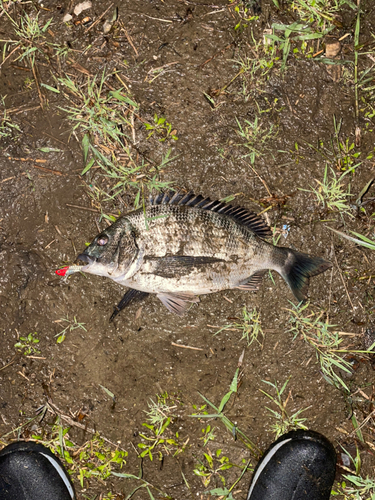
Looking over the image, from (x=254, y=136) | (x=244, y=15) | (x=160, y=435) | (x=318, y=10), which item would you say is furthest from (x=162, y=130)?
(x=160, y=435)

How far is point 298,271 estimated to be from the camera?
3.57 metres

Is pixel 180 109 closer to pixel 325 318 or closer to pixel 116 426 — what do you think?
pixel 325 318

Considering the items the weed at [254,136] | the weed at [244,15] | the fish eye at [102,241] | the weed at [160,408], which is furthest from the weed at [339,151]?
the weed at [160,408]

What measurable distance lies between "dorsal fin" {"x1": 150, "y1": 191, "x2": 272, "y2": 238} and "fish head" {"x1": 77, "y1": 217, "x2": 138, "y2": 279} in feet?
1.44

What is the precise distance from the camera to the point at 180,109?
3.76 m

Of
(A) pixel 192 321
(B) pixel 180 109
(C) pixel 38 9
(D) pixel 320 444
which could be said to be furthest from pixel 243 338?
(C) pixel 38 9

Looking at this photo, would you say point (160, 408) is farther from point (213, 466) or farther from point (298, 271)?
point (298, 271)

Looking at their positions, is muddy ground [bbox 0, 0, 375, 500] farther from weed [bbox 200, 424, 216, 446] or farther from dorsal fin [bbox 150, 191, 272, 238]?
dorsal fin [bbox 150, 191, 272, 238]

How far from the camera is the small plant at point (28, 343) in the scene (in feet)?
12.4

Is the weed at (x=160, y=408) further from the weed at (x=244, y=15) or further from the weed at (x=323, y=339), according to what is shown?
the weed at (x=244, y=15)

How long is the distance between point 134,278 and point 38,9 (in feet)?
9.62

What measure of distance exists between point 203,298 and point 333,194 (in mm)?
1695

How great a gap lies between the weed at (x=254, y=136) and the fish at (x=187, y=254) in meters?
0.63

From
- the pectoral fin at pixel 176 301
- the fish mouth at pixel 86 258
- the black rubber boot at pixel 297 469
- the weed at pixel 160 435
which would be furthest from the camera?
the weed at pixel 160 435
